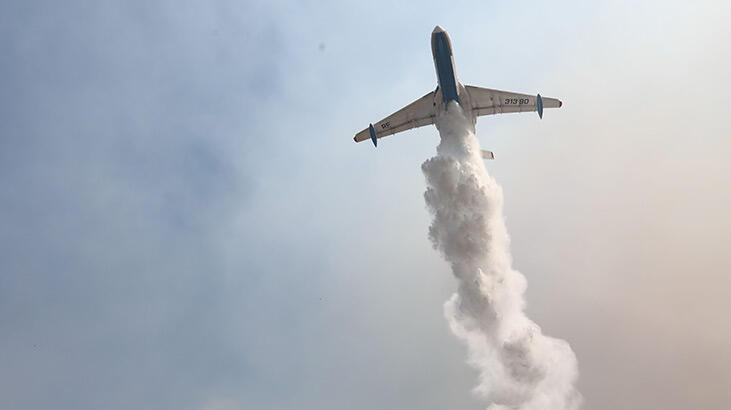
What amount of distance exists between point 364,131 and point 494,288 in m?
27.2

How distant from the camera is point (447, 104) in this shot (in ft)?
301

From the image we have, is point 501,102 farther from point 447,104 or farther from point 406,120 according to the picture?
point 406,120

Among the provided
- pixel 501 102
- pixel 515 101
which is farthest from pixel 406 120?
pixel 515 101

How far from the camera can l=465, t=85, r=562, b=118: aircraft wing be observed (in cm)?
9381

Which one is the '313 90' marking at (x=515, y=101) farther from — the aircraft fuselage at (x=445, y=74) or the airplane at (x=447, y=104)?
the aircraft fuselage at (x=445, y=74)

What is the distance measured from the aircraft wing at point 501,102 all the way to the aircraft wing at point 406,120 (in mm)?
5479

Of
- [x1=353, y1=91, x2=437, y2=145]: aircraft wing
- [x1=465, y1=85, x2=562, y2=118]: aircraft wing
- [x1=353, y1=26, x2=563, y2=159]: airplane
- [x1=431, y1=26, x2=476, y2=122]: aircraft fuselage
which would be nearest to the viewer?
[x1=431, y1=26, x2=476, y2=122]: aircraft fuselage

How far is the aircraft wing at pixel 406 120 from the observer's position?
312 ft

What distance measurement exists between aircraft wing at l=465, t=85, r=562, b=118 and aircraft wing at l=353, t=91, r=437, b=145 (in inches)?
216

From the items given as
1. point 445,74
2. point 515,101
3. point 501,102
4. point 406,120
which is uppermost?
point 515,101

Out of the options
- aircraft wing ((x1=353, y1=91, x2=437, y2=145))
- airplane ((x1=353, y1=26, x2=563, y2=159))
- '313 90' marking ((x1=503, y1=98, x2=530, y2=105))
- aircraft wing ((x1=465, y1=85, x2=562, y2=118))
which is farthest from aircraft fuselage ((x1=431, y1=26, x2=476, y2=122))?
'313 90' marking ((x1=503, y1=98, x2=530, y2=105))

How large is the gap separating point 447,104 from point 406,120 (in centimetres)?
760

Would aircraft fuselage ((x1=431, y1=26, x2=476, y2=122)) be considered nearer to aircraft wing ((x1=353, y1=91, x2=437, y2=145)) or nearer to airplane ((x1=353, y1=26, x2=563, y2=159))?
airplane ((x1=353, y1=26, x2=563, y2=159))

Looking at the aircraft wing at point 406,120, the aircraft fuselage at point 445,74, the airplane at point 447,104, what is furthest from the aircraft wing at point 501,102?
the aircraft wing at point 406,120
